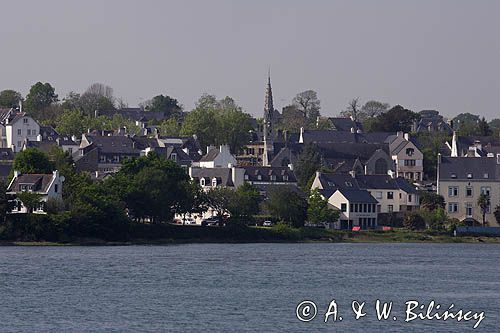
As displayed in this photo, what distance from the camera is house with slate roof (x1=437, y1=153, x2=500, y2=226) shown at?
12531 cm

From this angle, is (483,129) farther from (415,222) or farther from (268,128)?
(415,222)

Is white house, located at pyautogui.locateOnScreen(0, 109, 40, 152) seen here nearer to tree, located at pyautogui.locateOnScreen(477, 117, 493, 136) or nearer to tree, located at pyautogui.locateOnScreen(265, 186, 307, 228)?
tree, located at pyautogui.locateOnScreen(265, 186, 307, 228)

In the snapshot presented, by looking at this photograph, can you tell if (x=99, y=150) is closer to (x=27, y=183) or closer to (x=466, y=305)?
(x=27, y=183)

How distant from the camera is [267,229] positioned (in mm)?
106812

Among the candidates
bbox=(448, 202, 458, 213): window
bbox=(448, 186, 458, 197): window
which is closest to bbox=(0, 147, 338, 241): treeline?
bbox=(448, 202, 458, 213): window

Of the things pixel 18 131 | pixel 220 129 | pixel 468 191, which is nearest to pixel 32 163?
pixel 468 191

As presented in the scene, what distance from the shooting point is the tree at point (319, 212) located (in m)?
112

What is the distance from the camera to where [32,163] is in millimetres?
106312

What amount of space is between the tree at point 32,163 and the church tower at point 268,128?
50.0 metres

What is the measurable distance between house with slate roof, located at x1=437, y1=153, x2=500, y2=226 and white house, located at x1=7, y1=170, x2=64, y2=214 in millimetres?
39371

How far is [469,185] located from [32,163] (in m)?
40.2

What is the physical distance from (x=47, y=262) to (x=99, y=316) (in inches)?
985

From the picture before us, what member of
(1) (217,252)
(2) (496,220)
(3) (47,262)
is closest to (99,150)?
(2) (496,220)

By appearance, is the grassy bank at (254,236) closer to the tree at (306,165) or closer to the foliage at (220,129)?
the tree at (306,165)
